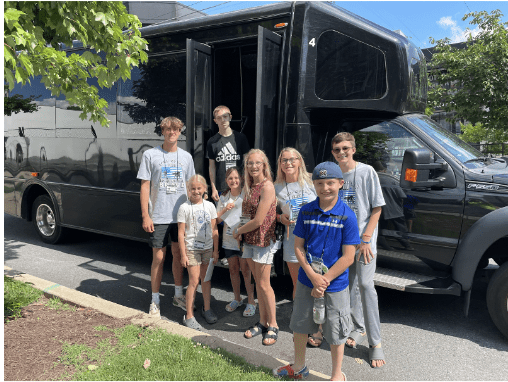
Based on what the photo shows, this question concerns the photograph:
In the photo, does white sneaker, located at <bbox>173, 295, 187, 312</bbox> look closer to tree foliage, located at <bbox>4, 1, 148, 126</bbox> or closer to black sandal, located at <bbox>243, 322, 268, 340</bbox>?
black sandal, located at <bbox>243, 322, 268, 340</bbox>

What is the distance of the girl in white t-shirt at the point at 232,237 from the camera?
4.38 m

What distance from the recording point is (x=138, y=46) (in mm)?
4086

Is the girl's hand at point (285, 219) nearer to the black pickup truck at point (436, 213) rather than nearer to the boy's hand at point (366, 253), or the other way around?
the boy's hand at point (366, 253)

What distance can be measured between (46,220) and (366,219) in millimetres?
5980

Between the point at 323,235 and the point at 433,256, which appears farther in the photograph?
the point at 433,256

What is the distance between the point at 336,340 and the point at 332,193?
3.23 ft

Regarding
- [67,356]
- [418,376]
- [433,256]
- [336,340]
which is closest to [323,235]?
[336,340]

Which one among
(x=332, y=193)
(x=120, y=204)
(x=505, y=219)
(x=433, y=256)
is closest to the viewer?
(x=332, y=193)

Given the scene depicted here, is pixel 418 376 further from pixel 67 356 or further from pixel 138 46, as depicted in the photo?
pixel 138 46

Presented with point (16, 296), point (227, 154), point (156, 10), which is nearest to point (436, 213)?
point (227, 154)

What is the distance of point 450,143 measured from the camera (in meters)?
4.65

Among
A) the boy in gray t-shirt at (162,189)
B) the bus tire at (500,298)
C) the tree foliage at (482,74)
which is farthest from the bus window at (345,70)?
the tree foliage at (482,74)

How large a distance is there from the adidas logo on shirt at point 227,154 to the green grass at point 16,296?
232 cm

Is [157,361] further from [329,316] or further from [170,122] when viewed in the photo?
[170,122]
